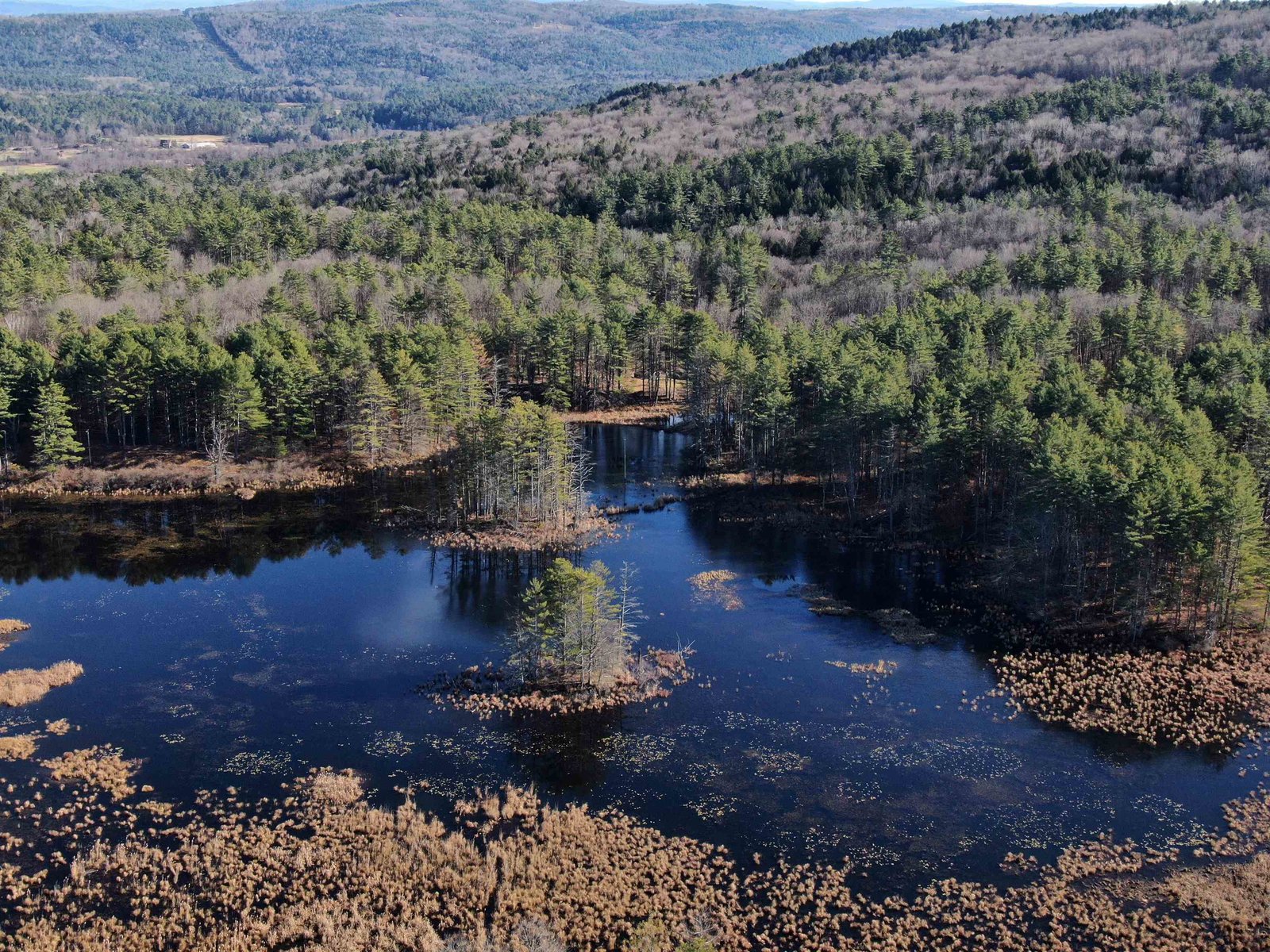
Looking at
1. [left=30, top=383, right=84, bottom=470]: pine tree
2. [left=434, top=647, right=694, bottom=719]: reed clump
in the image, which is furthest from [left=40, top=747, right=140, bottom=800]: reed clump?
[left=30, top=383, right=84, bottom=470]: pine tree


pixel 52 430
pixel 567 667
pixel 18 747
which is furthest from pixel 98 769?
pixel 52 430

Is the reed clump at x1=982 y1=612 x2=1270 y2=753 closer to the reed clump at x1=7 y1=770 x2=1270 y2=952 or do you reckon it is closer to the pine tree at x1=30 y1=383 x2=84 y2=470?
the reed clump at x1=7 y1=770 x2=1270 y2=952

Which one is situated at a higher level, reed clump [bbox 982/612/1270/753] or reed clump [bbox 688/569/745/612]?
reed clump [bbox 688/569/745/612]

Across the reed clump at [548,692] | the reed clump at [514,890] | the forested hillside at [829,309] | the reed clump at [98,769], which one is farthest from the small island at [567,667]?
the forested hillside at [829,309]

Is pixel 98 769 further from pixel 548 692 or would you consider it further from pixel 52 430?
pixel 52 430

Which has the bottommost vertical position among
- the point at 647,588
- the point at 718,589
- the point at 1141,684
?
the point at 1141,684

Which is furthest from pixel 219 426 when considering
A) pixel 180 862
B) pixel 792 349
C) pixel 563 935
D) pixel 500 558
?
pixel 563 935

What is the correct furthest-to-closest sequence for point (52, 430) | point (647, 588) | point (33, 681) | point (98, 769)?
point (52, 430) → point (647, 588) → point (33, 681) → point (98, 769)
